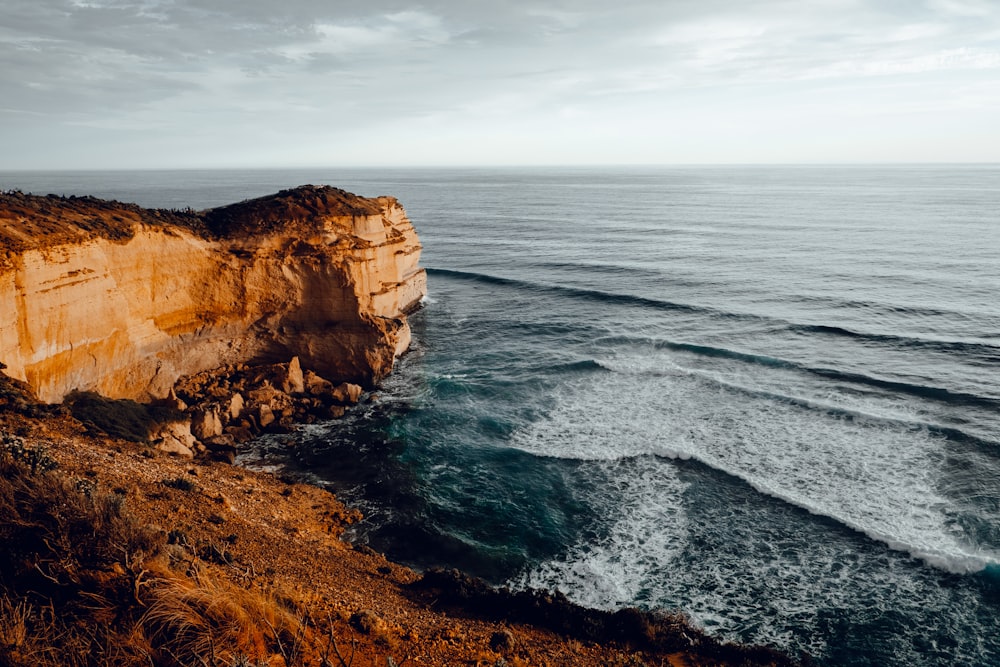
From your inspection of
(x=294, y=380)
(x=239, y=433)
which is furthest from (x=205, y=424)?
(x=294, y=380)

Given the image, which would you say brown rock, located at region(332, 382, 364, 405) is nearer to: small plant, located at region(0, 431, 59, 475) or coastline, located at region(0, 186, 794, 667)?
coastline, located at region(0, 186, 794, 667)

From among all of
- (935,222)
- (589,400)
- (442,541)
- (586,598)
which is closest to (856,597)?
(586,598)

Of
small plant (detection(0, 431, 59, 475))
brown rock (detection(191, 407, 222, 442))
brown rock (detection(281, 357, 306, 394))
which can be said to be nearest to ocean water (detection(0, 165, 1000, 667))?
brown rock (detection(191, 407, 222, 442))

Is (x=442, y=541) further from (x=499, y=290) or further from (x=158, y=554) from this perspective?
(x=499, y=290)

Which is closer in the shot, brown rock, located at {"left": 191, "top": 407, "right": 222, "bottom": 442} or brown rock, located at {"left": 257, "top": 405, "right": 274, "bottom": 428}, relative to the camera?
brown rock, located at {"left": 191, "top": 407, "right": 222, "bottom": 442}

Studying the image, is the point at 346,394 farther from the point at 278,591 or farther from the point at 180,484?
the point at 278,591
